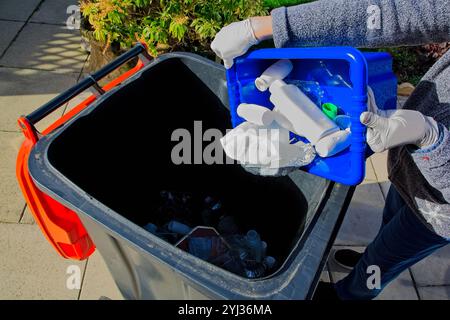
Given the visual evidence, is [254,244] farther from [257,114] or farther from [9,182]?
[9,182]

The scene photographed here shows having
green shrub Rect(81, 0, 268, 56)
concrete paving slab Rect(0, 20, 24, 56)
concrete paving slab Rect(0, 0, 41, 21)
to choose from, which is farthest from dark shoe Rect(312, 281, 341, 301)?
concrete paving slab Rect(0, 0, 41, 21)

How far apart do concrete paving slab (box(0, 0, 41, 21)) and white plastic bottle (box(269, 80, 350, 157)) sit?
3.33 metres

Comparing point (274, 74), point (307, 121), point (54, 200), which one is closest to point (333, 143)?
point (307, 121)

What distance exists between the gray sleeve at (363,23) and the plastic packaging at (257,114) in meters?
0.20

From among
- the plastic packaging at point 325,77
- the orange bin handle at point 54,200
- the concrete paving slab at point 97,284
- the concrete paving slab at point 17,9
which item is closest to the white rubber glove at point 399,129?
the plastic packaging at point 325,77

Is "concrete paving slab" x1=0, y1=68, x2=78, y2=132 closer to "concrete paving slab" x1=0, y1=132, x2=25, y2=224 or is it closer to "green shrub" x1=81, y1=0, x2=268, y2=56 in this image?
"concrete paving slab" x1=0, y1=132, x2=25, y2=224

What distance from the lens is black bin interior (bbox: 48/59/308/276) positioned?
63.6 inches

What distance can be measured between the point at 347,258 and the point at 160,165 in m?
1.11

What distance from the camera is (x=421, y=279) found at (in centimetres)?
225

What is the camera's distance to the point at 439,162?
120 cm

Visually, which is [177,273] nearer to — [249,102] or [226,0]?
[249,102]

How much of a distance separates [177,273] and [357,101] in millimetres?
666

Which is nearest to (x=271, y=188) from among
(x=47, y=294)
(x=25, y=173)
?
(x=25, y=173)

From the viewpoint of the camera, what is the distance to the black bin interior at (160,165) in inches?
63.6
